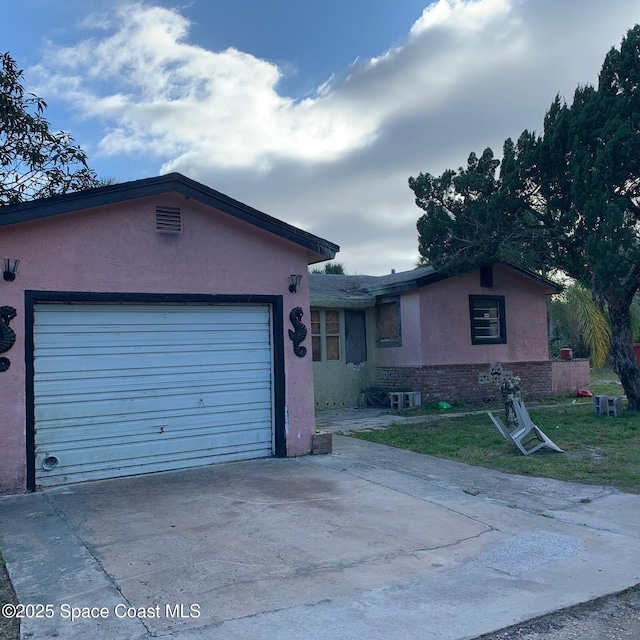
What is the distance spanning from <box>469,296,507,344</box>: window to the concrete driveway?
9048 mm

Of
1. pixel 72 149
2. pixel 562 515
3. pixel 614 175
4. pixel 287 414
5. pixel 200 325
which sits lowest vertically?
pixel 562 515

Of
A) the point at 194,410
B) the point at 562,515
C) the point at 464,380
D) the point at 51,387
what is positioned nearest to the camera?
the point at 562,515

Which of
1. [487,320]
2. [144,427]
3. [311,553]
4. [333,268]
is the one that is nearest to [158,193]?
[144,427]

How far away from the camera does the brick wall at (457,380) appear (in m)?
15.6

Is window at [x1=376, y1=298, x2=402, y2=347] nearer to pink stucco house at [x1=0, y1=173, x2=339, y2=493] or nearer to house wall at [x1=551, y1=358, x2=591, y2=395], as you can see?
house wall at [x1=551, y1=358, x2=591, y2=395]

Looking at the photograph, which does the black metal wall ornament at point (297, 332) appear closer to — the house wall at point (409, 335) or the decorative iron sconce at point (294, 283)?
the decorative iron sconce at point (294, 283)

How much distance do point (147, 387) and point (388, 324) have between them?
952 cm

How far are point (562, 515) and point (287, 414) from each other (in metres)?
4.05

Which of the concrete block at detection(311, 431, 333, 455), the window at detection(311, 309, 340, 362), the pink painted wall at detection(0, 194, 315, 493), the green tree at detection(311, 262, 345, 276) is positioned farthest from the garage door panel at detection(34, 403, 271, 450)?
the green tree at detection(311, 262, 345, 276)

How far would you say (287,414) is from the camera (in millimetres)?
8984

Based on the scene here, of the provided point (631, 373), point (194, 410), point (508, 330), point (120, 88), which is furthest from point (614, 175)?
point (120, 88)

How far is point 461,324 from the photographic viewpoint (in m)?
16.3

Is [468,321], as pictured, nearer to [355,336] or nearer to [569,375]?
[355,336]

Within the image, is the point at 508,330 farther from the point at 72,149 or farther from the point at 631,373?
the point at 72,149
